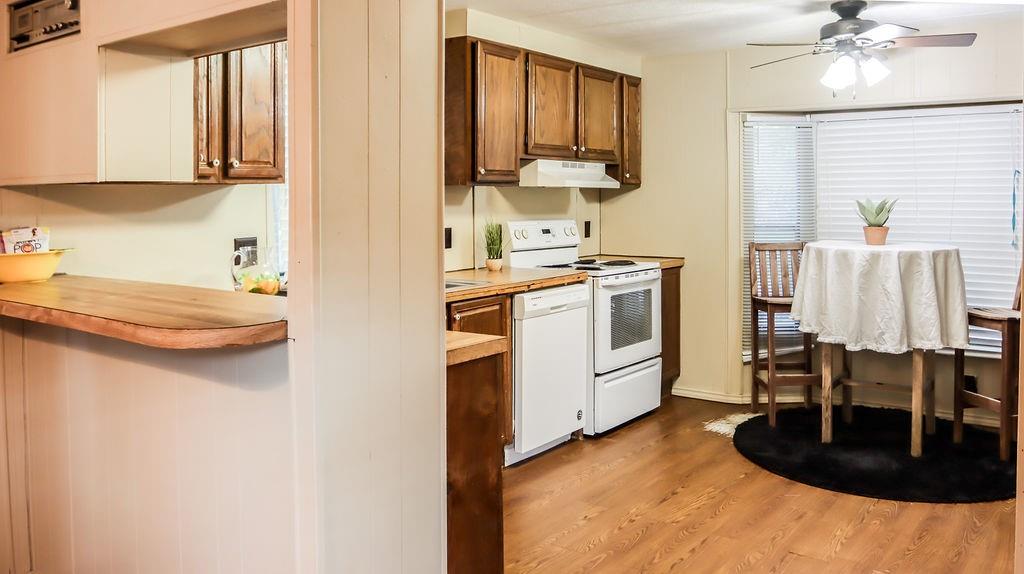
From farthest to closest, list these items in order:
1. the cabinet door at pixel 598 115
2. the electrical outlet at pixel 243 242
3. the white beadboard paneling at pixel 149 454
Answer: the cabinet door at pixel 598 115 → the electrical outlet at pixel 243 242 → the white beadboard paneling at pixel 149 454

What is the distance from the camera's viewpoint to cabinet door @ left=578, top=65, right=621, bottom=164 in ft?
16.0

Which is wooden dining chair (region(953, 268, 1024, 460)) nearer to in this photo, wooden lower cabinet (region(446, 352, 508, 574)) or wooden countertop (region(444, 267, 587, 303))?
wooden countertop (region(444, 267, 587, 303))

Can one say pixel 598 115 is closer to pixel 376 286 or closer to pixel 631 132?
pixel 631 132

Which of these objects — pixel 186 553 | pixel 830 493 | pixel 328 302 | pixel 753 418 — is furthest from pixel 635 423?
pixel 328 302

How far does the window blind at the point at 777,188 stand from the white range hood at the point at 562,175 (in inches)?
35.3

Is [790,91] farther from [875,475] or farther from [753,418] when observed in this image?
[875,475]

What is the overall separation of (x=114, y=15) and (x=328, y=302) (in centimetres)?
104

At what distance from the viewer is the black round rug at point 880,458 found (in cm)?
369

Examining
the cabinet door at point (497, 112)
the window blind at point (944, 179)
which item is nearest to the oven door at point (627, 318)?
the cabinet door at point (497, 112)

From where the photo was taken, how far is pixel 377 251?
1751mm

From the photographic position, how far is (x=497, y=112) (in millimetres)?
4246

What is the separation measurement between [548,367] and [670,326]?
58.3 inches

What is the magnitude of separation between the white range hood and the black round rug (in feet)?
5.42

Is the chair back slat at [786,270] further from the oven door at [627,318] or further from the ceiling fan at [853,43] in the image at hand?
the ceiling fan at [853,43]
